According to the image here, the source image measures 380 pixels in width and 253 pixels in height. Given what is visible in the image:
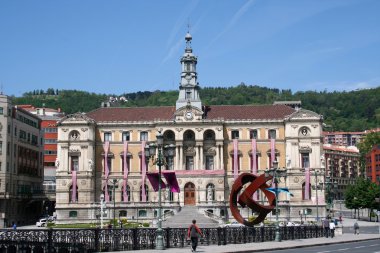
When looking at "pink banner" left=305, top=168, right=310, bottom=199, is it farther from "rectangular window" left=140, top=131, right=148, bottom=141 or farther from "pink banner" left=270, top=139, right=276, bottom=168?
"rectangular window" left=140, top=131, right=148, bottom=141

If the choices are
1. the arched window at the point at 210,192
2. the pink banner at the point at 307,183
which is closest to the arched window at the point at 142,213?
the arched window at the point at 210,192

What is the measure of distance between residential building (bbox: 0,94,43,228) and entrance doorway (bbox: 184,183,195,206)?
92.7 ft

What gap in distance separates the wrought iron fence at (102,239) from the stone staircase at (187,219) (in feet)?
111

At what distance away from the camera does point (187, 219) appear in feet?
285

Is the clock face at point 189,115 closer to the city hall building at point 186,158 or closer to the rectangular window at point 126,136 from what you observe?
the city hall building at point 186,158

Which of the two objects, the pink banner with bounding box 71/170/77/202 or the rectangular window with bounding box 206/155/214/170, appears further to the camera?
the rectangular window with bounding box 206/155/214/170

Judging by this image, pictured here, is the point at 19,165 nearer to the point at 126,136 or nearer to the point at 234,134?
the point at 126,136

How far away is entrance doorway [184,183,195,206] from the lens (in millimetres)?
99000

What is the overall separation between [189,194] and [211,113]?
15141mm

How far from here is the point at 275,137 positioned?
333 feet

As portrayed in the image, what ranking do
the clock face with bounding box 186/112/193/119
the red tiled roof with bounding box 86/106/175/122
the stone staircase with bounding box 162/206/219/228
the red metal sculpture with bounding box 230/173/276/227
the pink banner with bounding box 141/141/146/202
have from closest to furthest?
the red metal sculpture with bounding box 230/173/276/227 → the stone staircase with bounding box 162/206/219/228 → the pink banner with bounding box 141/141/146/202 → the clock face with bounding box 186/112/193/119 → the red tiled roof with bounding box 86/106/175/122

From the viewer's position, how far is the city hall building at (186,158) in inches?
3863

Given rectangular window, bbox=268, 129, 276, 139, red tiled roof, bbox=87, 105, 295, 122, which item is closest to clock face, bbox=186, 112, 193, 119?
red tiled roof, bbox=87, 105, 295, 122

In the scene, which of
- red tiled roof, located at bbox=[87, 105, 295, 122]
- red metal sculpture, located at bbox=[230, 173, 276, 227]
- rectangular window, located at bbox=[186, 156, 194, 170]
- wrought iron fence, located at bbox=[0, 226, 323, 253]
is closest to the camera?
wrought iron fence, located at bbox=[0, 226, 323, 253]
